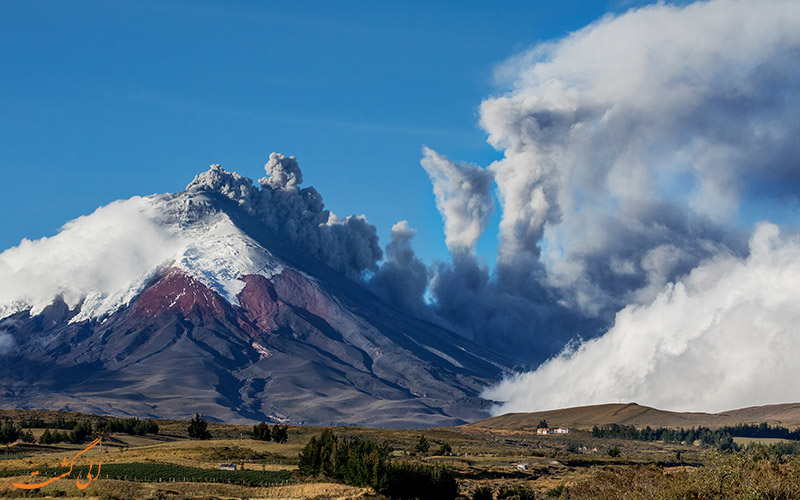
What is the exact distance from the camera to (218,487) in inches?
3575

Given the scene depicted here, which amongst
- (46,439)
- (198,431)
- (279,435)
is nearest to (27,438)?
(46,439)

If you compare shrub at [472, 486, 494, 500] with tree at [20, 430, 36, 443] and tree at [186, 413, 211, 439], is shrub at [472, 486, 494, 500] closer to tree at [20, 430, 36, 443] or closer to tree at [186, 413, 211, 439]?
tree at [20, 430, 36, 443]

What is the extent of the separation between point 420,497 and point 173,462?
3278cm

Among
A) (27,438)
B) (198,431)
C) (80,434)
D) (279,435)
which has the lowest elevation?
(279,435)

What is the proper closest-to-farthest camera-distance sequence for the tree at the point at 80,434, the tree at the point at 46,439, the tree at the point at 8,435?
the tree at the point at 8,435 → the tree at the point at 46,439 → the tree at the point at 80,434

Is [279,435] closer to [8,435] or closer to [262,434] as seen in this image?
[262,434]

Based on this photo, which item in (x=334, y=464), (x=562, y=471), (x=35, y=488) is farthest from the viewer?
(x=562, y=471)

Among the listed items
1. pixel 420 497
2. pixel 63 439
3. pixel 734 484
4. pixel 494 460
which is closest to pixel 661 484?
pixel 734 484

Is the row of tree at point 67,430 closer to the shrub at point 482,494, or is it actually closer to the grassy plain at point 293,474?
the grassy plain at point 293,474

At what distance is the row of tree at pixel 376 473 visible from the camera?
95.4 metres

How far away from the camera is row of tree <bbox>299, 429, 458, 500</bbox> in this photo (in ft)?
313

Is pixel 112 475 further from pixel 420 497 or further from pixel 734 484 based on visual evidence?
pixel 734 484

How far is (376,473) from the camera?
9544 centimetres
